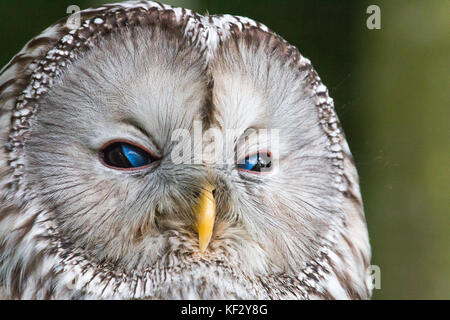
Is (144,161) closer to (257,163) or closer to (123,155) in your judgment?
(123,155)

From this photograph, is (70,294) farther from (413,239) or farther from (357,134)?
(413,239)

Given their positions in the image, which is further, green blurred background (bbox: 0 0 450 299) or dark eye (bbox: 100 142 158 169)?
green blurred background (bbox: 0 0 450 299)

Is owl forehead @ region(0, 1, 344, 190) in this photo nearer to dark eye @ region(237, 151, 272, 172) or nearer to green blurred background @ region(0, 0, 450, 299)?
dark eye @ region(237, 151, 272, 172)

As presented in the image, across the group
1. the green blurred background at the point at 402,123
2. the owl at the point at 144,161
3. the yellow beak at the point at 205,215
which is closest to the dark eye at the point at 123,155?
the owl at the point at 144,161

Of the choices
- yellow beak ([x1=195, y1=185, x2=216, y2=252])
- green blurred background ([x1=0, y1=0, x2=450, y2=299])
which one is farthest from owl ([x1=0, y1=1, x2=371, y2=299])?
green blurred background ([x1=0, y1=0, x2=450, y2=299])

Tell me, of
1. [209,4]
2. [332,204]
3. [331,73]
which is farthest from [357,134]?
[332,204]

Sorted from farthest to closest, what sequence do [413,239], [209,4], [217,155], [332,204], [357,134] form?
[413,239]
[357,134]
[209,4]
[332,204]
[217,155]

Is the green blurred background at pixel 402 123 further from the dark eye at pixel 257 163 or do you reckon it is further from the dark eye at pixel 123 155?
the dark eye at pixel 123 155

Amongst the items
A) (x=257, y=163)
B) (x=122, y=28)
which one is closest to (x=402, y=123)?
(x=257, y=163)
